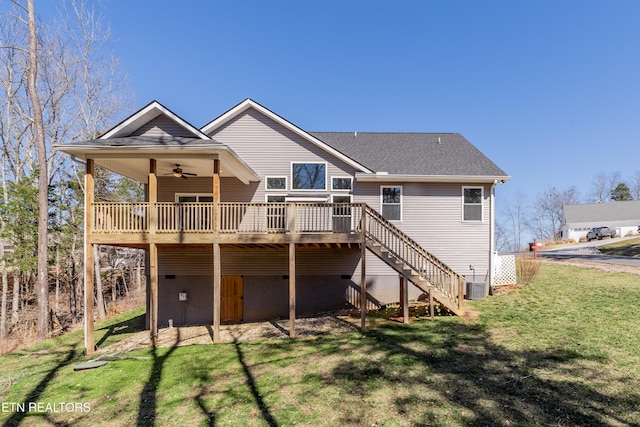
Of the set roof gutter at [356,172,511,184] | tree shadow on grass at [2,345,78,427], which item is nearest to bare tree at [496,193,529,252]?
roof gutter at [356,172,511,184]

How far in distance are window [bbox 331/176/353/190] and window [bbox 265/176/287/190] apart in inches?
75.7

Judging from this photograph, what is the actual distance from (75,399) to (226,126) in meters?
9.79

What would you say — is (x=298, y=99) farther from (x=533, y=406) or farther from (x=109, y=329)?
(x=533, y=406)

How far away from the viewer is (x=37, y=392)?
23.5 ft

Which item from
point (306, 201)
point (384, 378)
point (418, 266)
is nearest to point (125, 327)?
point (306, 201)

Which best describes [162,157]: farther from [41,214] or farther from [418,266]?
[418,266]

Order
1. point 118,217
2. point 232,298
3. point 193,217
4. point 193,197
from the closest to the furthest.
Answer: point 118,217, point 193,217, point 193,197, point 232,298

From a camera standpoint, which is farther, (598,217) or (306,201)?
(598,217)

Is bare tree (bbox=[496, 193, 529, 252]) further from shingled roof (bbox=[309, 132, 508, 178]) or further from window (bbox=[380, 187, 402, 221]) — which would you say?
window (bbox=[380, 187, 402, 221])

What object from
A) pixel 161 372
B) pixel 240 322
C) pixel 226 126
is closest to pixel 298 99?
pixel 226 126

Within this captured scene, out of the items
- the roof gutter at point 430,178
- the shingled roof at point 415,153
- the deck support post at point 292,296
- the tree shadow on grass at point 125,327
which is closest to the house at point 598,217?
the shingled roof at point 415,153

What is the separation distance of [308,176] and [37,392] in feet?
32.4

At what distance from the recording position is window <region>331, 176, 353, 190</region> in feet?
42.4

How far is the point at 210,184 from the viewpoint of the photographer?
1277 centimetres
